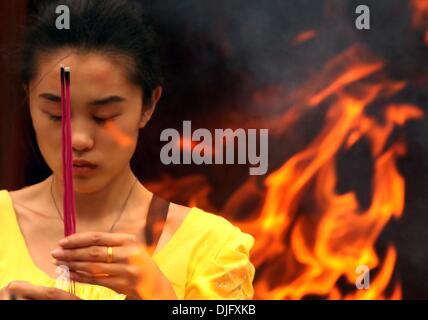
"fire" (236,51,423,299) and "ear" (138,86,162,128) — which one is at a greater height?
"ear" (138,86,162,128)

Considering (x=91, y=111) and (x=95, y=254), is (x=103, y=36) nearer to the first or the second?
(x=91, y=111)

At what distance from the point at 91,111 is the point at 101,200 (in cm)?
20

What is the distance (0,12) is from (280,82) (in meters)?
0.61

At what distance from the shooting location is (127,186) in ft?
6.76

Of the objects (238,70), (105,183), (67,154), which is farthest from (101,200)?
(238,70)

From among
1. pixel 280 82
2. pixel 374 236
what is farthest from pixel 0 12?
pixel 374 236

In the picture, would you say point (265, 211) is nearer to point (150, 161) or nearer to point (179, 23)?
point (150, 161)

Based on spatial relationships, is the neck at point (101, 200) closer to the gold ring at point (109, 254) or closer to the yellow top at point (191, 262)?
the yellow top at point (191, 262)

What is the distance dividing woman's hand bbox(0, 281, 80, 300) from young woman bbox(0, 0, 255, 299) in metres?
0.01

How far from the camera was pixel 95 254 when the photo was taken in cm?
179

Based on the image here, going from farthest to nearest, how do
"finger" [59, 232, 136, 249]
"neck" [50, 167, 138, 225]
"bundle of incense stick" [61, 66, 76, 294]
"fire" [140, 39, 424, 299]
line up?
"fire" [140, 39, 424, 299] < "neck" [50, 167, 138, 225] < "bundle of incense stick" [61, 66, 76, 294] < "finger" [59, 232, 136, 249]

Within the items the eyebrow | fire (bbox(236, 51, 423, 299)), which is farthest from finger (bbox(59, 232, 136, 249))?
fire (bbox(236, 51, 423, 299))

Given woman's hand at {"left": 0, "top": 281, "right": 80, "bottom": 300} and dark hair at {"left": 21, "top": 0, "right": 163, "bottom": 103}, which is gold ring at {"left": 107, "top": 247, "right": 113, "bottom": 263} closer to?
woman's hand at {"left": 0, "top": 281, "right": 80, "bottom": 300}

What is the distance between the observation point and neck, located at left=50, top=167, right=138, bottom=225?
2.04 metres
